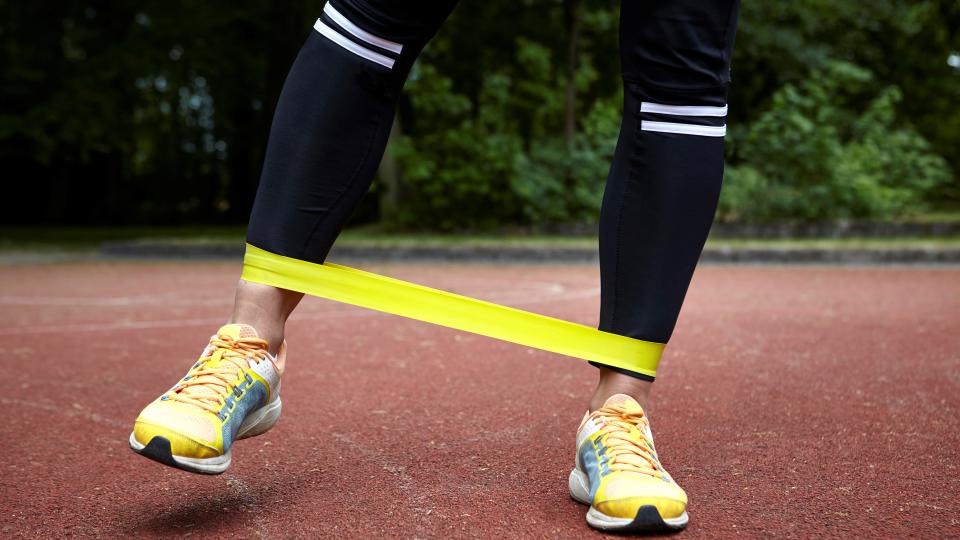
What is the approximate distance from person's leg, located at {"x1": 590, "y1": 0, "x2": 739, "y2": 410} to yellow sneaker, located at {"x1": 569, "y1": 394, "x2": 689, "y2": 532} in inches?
2.1

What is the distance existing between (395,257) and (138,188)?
16916mm

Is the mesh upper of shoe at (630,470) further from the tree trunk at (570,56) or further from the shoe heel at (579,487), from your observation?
the tree trunk at (570,56)

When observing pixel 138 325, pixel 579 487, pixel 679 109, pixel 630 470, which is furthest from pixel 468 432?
pixel 138 325

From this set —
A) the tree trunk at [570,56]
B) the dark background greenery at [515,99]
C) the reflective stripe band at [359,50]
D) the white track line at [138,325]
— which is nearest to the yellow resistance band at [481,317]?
the reflective stripe band at [359,50]

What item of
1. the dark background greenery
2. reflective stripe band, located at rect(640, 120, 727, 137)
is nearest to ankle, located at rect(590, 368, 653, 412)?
reflective stripe band, located at rect(640, 120, 727, 137)

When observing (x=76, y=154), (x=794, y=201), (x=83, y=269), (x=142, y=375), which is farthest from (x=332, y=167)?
(x=76, y=154)

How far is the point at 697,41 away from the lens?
5.11 ft

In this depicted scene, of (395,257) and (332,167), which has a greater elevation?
(332,167)

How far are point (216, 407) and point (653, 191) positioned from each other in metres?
0.81

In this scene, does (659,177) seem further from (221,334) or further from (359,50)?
(221,334)

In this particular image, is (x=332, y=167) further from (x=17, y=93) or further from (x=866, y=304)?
(x=17, y=93)

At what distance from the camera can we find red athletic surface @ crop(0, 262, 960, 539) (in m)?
1.57

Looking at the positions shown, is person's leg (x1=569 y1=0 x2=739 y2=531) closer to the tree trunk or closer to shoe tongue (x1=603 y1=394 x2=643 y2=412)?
shoe tongue (x1=603 y1=394 x2=643 y2=412)

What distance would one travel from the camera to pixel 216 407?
147 centimetres
